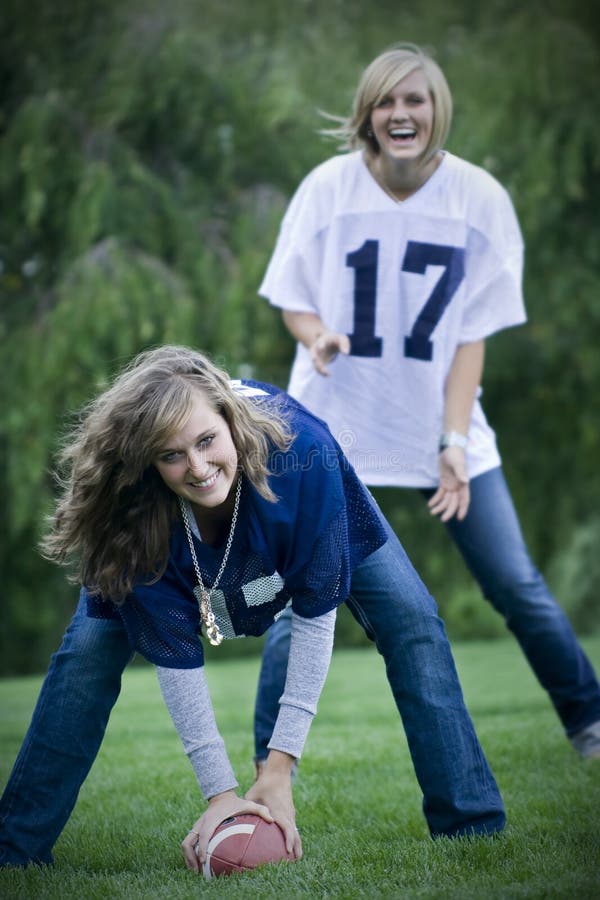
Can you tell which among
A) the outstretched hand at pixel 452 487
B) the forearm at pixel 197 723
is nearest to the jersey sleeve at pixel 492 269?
the outstretched hand at pixel 452 487

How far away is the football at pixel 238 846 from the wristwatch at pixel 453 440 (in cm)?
141

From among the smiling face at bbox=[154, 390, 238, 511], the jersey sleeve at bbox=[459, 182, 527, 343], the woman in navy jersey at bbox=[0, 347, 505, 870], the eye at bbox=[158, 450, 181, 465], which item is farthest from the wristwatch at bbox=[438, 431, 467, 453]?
the eye at bbox=[158, 450, 181, 465]

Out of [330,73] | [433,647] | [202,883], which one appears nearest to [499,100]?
[330,73]

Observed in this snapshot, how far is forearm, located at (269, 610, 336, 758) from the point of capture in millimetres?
2781

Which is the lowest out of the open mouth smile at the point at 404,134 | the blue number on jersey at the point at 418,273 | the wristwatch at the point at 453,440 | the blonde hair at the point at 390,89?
the wristwatch at the point at 453,440

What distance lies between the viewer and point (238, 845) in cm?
Answer: 274

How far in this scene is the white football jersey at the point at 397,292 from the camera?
371 cm

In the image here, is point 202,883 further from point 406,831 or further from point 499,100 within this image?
point 499,100

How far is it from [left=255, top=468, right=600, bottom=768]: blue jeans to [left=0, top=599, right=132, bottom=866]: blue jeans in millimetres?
801

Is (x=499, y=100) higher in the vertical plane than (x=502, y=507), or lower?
higher

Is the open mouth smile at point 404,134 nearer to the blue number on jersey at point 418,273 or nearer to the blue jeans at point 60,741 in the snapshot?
the blue number on jersey at point 418,273

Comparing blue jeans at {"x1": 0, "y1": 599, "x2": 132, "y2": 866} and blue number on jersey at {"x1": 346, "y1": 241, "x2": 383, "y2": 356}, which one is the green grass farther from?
blue number on jersey at {"x1": 346, "y1": 241, "x2": 383, "y2": 356}

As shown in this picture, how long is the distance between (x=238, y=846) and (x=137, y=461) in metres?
0.93

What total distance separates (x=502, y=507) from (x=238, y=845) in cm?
151
